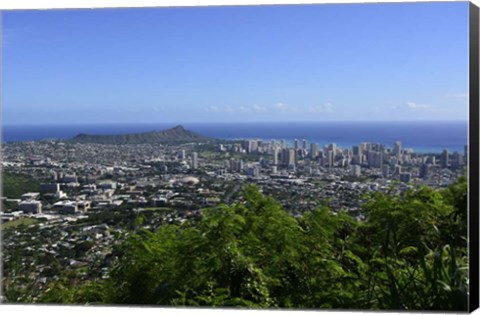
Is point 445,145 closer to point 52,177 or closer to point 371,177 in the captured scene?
point 371,177

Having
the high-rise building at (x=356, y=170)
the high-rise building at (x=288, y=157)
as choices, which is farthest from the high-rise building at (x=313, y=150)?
the high-rise building at (x=356, y=170)

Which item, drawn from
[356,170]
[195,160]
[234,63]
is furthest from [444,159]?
[195,160]

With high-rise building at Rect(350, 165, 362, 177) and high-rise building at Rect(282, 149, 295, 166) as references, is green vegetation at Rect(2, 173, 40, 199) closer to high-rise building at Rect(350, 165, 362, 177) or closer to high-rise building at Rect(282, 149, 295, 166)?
high-rise building at Rect(282, 149, 295, 166)

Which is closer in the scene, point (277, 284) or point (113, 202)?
point (277, 284)

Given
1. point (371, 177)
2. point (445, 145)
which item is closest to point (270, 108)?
point (371, 177)

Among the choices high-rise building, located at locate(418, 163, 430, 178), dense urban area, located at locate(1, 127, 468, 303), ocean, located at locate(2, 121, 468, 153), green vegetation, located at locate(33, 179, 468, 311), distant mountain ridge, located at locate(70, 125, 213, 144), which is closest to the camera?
green vegetation, located at locate(33, 179, 468, 311)

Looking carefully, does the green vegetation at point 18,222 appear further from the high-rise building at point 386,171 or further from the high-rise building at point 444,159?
the high-rise building at point 444,159

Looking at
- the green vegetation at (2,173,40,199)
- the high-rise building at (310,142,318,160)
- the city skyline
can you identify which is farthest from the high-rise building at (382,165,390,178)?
the green vegetation at (2,173,40,199)
